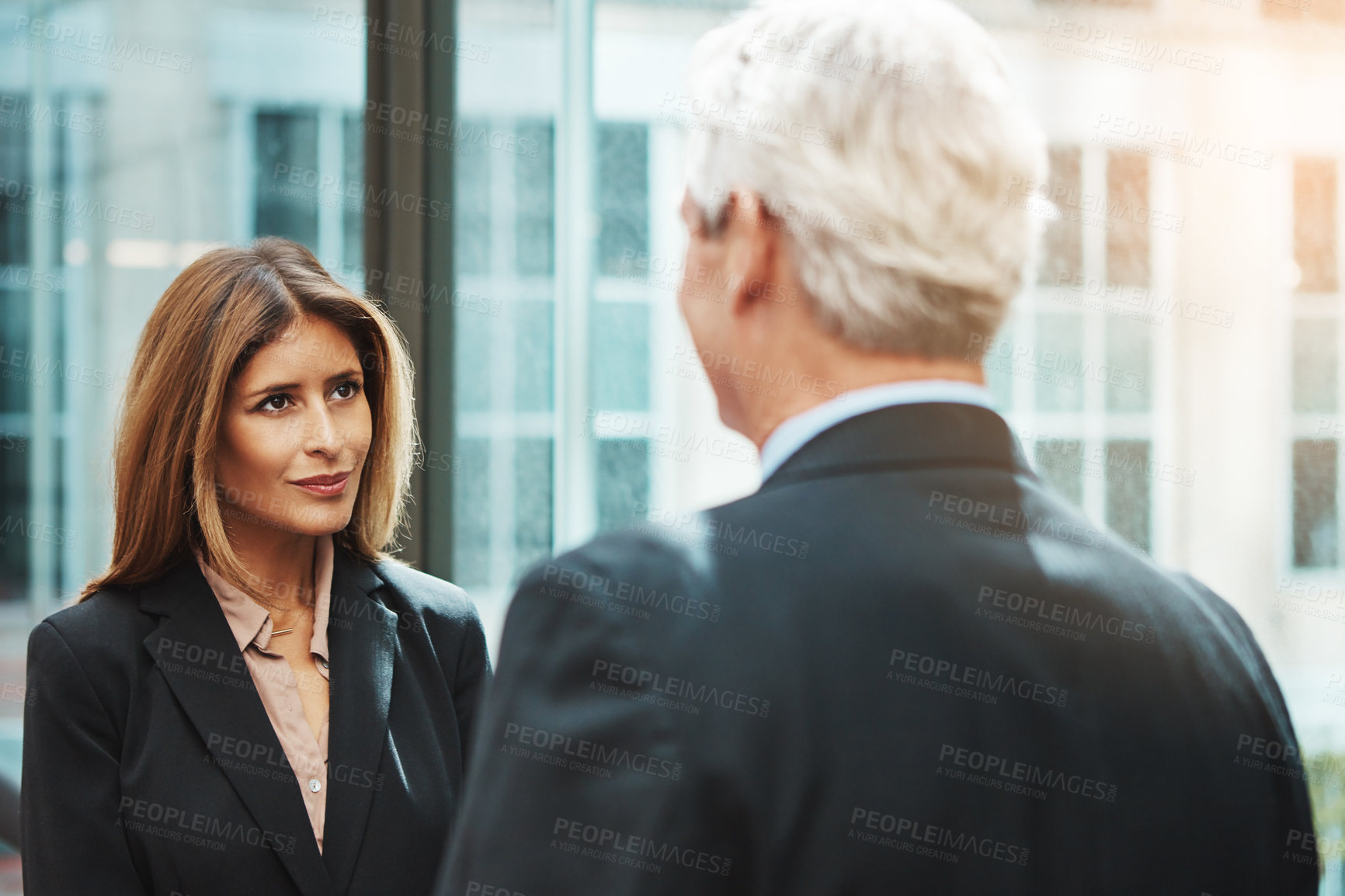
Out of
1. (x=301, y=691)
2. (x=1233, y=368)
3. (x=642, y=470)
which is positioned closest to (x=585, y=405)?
(x=642, y=470)

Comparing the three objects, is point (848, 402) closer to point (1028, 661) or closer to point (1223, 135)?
point (1028, 661)

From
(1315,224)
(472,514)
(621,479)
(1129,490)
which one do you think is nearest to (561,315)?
(621,479)

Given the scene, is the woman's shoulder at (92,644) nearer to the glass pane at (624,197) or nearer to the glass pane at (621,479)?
the glass pane at (621,479)

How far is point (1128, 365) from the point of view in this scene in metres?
1.67

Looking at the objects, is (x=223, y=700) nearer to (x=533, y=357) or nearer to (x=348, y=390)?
(x=348, y=390)

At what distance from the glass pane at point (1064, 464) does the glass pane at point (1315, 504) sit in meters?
0.29

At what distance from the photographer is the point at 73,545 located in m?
4.02

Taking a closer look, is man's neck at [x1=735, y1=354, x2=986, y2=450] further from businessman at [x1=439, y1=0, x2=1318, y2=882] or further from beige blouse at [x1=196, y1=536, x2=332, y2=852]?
beige blouse at [x1=196, y1=536, x2=332, y2=852]

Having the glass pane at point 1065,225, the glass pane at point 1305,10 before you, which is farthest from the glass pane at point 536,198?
the glass pane at point 1305,10

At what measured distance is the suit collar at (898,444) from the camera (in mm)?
696

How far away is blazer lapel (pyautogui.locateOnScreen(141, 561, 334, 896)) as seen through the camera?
4.13ft

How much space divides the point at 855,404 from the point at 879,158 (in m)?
0.16

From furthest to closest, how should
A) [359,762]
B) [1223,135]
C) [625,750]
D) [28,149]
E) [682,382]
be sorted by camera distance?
[28,149]
[682,382]
[1223,135]
[359,762]
[625,750]

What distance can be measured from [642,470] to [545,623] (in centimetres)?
157
